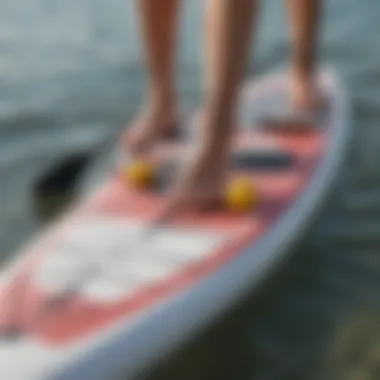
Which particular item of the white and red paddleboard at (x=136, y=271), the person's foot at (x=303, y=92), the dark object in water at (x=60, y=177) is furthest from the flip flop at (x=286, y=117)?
the dark object in water at (x=60, y=177)

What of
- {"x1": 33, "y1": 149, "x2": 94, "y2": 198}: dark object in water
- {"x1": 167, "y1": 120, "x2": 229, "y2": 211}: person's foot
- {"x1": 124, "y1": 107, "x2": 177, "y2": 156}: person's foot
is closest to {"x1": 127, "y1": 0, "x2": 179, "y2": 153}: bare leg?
{"x1": 124, "y1": 107, "x2": 177, "y2": 156}: person's foot

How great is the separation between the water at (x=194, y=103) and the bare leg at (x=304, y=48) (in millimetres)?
203

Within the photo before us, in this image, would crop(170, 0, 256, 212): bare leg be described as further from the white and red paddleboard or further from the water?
the water

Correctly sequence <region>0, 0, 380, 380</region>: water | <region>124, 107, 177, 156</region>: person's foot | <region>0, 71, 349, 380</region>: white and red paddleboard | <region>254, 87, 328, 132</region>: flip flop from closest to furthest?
<region>0, 71, 349, 380</region>: white and red paddleboard → <region>0, 0, 380, 380</region>: water → <region>124, 107, 177, 156</region>: person's foot → <region>254, 87, 328, 132</region>: flip flop

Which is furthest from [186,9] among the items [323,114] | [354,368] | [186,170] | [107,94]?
[354,368]

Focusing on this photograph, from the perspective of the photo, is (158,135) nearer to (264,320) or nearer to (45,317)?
(264,320)

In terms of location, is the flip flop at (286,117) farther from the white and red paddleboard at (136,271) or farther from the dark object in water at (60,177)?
the dark object in water at (60,177)

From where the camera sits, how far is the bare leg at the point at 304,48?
2666 millimetres

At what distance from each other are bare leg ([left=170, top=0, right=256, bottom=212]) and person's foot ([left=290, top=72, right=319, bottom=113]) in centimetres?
52

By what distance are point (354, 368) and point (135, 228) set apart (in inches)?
16.8

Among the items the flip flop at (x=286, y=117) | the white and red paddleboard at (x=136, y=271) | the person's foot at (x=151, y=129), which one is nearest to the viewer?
the white and red paddleboard at (x=136, y=271)

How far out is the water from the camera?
2.12m

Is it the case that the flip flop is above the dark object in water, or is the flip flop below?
below

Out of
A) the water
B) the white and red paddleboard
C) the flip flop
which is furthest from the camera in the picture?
the flip flop
